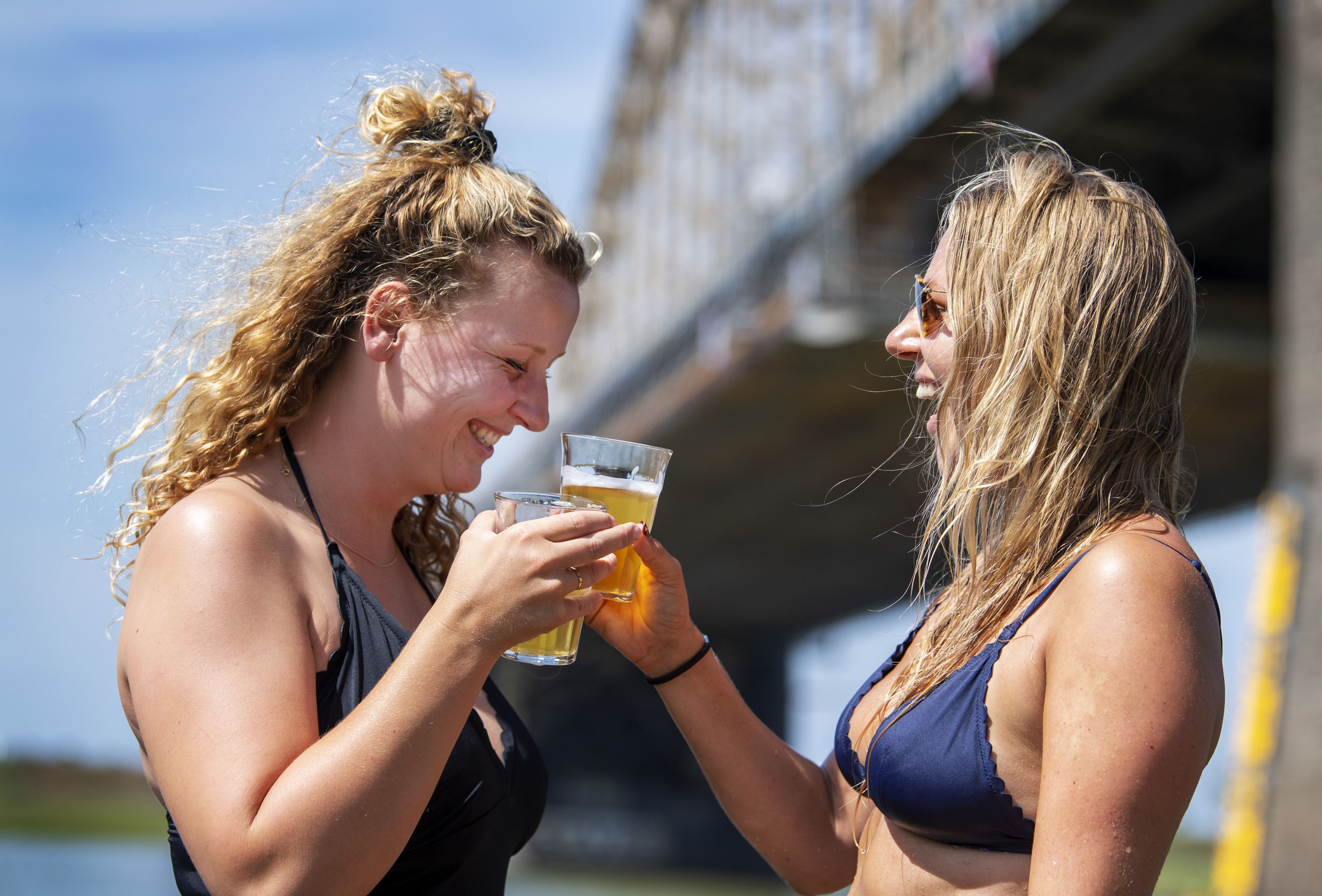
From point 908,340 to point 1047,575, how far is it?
53 centimetres

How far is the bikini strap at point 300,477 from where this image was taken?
6.82 feet

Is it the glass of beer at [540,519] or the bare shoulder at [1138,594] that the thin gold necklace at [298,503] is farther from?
the bare shoulder at [1138,594]

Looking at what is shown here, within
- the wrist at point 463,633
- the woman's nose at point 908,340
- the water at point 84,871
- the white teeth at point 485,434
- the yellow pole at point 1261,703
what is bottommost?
the water at point 84,871

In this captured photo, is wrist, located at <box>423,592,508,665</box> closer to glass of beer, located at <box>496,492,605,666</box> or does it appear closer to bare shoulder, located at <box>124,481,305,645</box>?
glass of beer, located at <box>496,492,605,666</box>

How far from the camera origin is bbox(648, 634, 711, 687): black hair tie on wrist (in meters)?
2.45

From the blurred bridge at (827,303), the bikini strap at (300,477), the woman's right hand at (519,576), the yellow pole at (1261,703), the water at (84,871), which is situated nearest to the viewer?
the woman's right hand at (519,576)

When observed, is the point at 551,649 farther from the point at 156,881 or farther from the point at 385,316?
the point at 156,881

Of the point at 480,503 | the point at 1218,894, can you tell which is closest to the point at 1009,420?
the point at 1218,894

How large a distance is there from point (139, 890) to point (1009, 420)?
28927 mm

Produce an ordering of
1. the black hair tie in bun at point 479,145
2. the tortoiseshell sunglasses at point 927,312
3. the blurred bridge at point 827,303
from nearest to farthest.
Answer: the tortoiseshell sunglasses at point 927,312 < the black hair tie in bun at point 479,145 < the blurred bridge at point 827,303

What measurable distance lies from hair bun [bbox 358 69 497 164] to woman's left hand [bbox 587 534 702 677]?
820mm

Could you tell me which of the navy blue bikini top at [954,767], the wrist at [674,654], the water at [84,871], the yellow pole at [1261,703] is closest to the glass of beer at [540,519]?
the wrist at [674,654]

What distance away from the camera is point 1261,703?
7500 mm

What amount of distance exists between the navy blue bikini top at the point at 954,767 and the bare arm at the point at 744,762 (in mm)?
484
